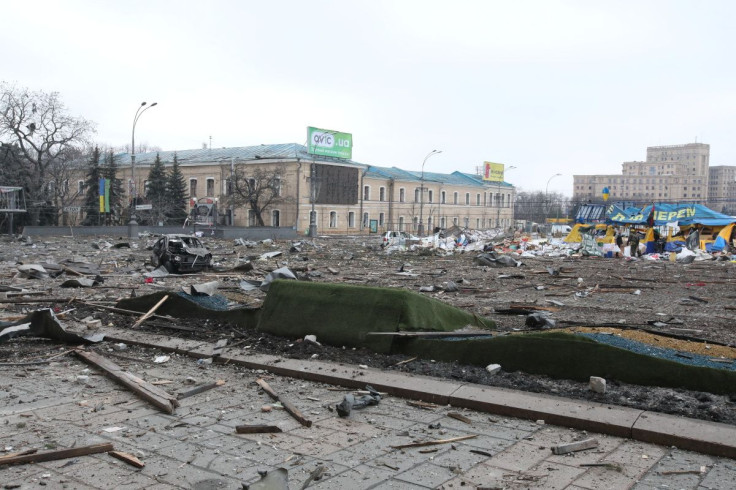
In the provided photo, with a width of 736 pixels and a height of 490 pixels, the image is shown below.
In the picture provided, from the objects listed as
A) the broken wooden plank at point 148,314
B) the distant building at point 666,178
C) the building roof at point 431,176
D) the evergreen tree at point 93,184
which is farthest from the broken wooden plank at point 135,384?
the distant building at point 666,178

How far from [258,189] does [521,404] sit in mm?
61877

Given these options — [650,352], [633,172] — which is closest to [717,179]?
[633,172]

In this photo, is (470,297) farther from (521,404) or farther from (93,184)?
(93,184)

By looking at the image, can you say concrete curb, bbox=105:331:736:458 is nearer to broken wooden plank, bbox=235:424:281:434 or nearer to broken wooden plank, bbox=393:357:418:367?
broken wooden plank, bbox=393:357:418:367

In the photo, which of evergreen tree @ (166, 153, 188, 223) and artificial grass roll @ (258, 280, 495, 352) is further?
evergreen tree @ (166, 153, 188, 223)

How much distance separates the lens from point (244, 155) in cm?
7344

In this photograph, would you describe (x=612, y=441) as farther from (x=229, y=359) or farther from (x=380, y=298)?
(x=229, y=359)

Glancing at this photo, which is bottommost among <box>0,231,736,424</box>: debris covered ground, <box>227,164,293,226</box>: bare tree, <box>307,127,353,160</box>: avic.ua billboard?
<box>0,231,736,424</box>: debris covered ground

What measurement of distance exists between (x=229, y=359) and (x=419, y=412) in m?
2.90

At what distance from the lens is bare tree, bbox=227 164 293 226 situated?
6575 cm

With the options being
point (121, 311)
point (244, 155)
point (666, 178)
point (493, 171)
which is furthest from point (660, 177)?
point (121, 311)

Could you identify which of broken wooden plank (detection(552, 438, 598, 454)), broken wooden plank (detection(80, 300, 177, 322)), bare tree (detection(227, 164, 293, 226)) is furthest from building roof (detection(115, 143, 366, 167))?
broken wooden plank (detection(552, 438, 598, 454))

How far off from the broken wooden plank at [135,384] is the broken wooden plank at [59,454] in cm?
102

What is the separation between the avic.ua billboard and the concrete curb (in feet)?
204
